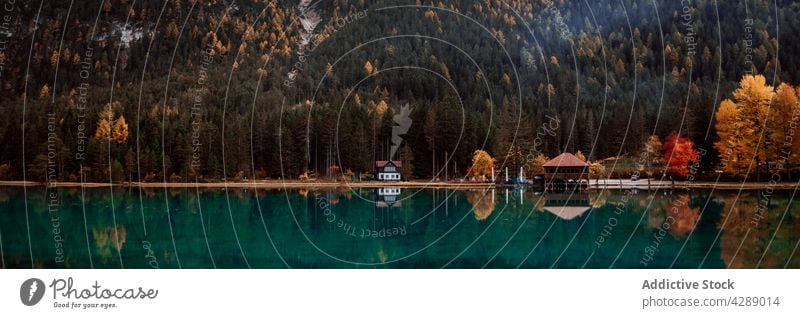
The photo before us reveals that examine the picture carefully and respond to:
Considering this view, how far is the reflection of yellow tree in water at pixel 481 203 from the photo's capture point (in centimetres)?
2383

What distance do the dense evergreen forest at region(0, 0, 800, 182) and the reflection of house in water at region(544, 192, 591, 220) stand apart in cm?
850

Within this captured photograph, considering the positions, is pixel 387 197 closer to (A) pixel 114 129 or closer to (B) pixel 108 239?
(B) pixel 108 239

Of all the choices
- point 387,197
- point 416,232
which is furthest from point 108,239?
point 387,197

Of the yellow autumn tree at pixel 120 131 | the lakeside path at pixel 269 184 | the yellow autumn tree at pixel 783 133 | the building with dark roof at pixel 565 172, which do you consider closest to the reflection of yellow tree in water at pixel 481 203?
the building with dark roof at pixel 565 172

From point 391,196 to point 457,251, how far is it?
1569cm

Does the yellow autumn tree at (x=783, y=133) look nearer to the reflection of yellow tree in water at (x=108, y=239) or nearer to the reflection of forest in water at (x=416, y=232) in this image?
the reflection of forest in water at (x=416, y=232)

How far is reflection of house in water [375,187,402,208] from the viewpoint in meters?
28.5

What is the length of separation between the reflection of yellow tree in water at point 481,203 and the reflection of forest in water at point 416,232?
0.21 ft

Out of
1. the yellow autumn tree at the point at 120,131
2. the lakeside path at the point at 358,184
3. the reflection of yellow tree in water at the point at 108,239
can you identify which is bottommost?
the reflection of yellow tree in water at the point at 108,239

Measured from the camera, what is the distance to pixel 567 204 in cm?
2753

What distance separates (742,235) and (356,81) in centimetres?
5993

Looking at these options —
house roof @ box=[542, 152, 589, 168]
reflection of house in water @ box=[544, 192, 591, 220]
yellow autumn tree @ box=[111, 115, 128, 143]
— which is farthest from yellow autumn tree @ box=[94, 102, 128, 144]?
reflection of house in water @ box=[544, 192, 591, 220]
